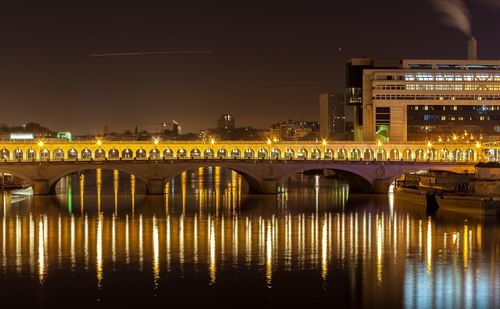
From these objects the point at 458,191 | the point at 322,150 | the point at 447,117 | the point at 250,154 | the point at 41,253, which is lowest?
the point at 41,253

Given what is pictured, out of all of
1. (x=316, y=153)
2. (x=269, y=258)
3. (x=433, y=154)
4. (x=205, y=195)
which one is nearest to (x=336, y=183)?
(x=316, y=153)

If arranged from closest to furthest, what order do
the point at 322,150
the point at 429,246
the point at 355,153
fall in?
the point at 429,246
the point at 322,150
the point at 355,153

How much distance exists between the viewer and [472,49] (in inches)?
6137

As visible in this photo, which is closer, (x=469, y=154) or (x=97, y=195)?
(x=97, y=195)

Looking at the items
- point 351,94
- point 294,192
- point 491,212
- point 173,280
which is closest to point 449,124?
point 351,94

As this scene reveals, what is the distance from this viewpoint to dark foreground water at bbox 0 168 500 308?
48688 millimetres

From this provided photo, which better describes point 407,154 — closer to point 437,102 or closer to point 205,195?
point 437,102

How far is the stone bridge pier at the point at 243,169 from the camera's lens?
345 ft

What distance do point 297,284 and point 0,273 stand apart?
18.9m

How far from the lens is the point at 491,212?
276 ft

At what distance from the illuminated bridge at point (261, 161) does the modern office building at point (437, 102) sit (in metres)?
19.8

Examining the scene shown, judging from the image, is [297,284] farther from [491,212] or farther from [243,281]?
[491,212]

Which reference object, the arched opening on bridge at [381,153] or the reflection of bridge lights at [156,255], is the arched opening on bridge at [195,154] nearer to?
the arched opening on bridge at [381,153]

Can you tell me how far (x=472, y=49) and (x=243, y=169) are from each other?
64.5m
